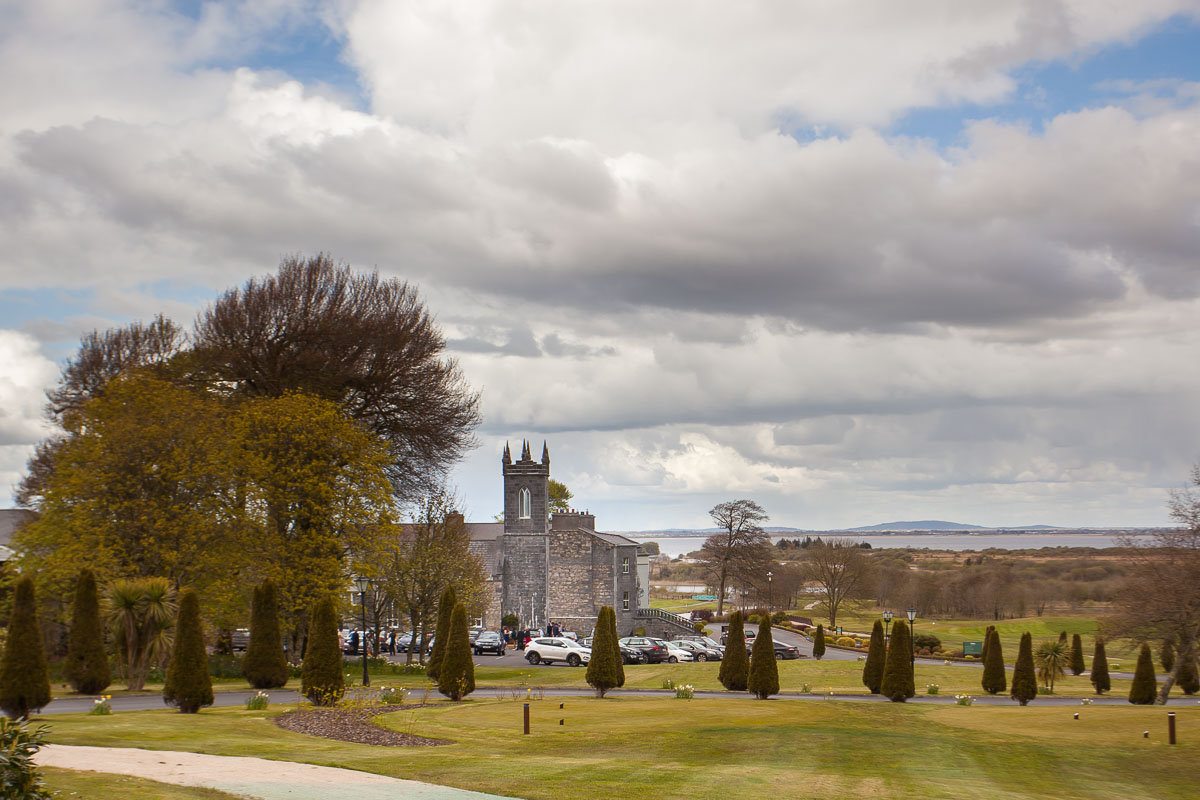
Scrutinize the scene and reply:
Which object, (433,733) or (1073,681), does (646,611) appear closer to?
(1073,681)

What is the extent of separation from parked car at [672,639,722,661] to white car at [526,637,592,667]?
7523mm

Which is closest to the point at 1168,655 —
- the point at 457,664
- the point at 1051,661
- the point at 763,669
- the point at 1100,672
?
the point at 1100,672

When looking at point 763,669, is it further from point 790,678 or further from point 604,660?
point 790,678

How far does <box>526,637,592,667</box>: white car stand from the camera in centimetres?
5206

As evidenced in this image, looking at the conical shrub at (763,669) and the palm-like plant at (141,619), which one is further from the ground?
the palm-like plant at (141,619)

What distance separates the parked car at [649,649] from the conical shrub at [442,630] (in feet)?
65.2

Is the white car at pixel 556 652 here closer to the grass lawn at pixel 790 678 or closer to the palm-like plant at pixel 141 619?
the grass lawn at pixel 790 678

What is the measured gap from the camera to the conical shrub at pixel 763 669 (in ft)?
115

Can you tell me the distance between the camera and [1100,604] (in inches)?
4045

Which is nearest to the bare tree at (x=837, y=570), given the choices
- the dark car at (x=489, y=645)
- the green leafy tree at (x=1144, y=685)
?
the dark car at (x=489, y=645)

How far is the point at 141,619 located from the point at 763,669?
23258 mm

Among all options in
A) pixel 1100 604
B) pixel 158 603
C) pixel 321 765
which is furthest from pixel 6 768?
pixel 1100 604

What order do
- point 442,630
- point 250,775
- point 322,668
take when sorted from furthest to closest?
point 442,630 < point 322,668 < point 250,775

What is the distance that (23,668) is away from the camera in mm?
23094
